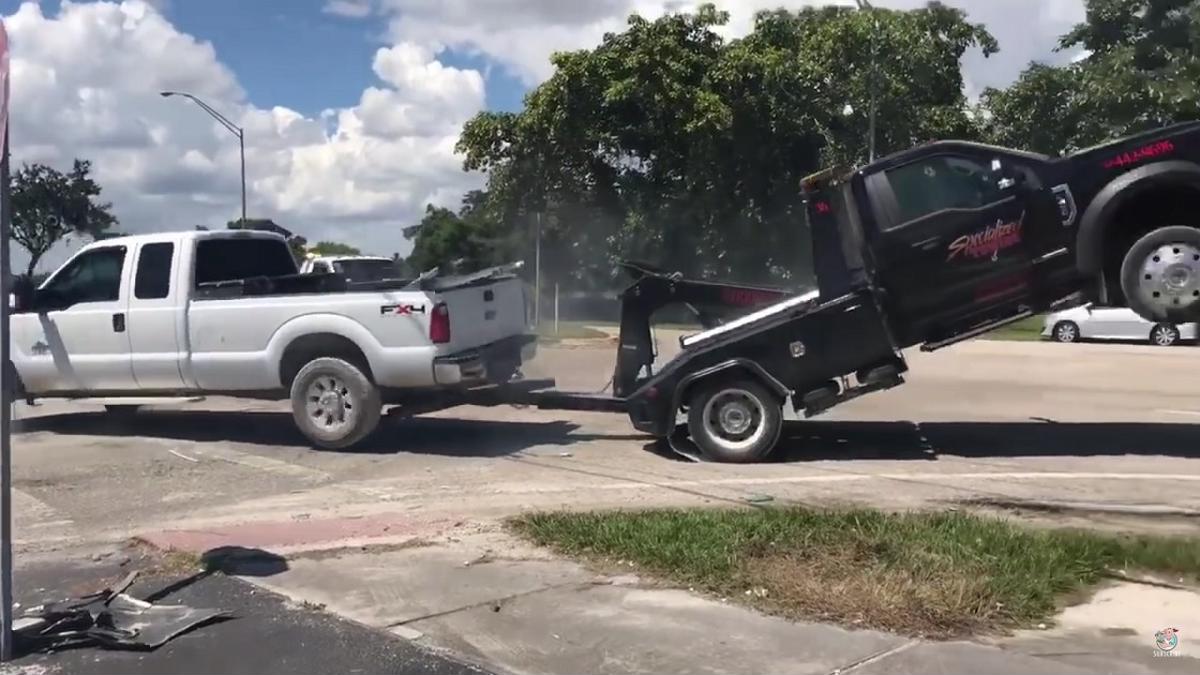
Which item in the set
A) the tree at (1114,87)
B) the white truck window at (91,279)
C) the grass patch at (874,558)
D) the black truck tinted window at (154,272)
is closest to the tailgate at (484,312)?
the black truck tinted window at (154,272)

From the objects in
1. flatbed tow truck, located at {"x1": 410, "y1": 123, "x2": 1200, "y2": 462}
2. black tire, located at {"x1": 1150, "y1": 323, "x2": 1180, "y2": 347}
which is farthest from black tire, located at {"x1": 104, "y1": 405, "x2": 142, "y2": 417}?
black tire, located at {"x1": 1150, "y1": 323, "x2": 1180, "y2": 347}

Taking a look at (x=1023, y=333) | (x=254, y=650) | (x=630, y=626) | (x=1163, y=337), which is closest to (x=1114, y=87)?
(x=1023, y=333)

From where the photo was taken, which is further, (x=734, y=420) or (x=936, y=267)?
(x=734, y=420)

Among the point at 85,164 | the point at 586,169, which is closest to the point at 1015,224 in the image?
the point at 586,169

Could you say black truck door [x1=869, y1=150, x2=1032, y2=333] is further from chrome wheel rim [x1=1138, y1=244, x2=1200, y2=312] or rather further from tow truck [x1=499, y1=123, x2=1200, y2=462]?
chrome wheel rim [x1=1138, y1=244, x2=1200, y2=312]

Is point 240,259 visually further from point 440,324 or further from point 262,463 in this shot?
point 440,324

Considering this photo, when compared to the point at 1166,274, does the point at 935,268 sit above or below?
above

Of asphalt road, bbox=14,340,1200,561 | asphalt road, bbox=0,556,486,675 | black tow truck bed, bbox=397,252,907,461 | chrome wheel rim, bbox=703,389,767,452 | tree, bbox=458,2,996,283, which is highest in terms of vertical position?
tree, bbox=458,2,996,283

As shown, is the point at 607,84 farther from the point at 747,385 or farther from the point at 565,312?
the point at 747,385

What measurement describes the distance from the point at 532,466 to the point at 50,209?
20229 mm

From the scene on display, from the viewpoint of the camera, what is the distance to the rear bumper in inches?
424

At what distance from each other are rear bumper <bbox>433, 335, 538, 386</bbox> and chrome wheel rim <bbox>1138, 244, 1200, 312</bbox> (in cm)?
539

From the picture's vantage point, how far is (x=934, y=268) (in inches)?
404

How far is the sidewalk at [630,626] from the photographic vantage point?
537 cm
